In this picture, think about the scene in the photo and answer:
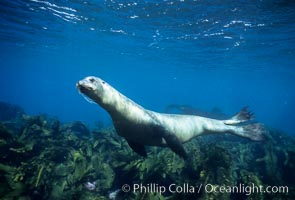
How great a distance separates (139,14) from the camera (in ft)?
55.4

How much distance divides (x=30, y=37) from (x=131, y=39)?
1166 cm

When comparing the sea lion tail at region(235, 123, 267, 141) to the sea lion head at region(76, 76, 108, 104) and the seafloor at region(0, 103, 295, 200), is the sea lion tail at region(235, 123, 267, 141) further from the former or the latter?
the sea lion head at region(76, 76, 108, 104)

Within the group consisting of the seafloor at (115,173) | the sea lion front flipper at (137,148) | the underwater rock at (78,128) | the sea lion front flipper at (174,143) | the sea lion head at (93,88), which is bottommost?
the underwater rock at (78,128)

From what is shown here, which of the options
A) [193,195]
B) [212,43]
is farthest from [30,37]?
[193,195]

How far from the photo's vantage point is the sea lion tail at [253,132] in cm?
920

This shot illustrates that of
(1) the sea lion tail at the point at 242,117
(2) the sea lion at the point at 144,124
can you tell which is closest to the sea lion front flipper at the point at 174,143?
(2) the sea lion at the point at 144,124

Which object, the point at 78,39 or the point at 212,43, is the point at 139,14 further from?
the point at 78,39

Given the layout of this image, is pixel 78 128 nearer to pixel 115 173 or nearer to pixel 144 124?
pixel 115 173

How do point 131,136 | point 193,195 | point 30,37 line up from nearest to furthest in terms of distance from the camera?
point 193,195
point 131,136
point 30,37

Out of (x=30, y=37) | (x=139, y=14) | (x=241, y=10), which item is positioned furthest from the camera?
(x=30, y=37)

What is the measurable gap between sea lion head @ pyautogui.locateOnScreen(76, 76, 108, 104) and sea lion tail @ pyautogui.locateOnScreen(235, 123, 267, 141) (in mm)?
6161

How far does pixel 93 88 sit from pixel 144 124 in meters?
2.19

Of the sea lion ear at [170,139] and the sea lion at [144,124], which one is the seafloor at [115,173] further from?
the sea lion at [144,124]

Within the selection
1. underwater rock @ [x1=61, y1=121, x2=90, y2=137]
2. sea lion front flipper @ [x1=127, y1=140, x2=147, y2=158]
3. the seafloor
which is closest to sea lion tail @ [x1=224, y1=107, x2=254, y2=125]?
the seafloor
